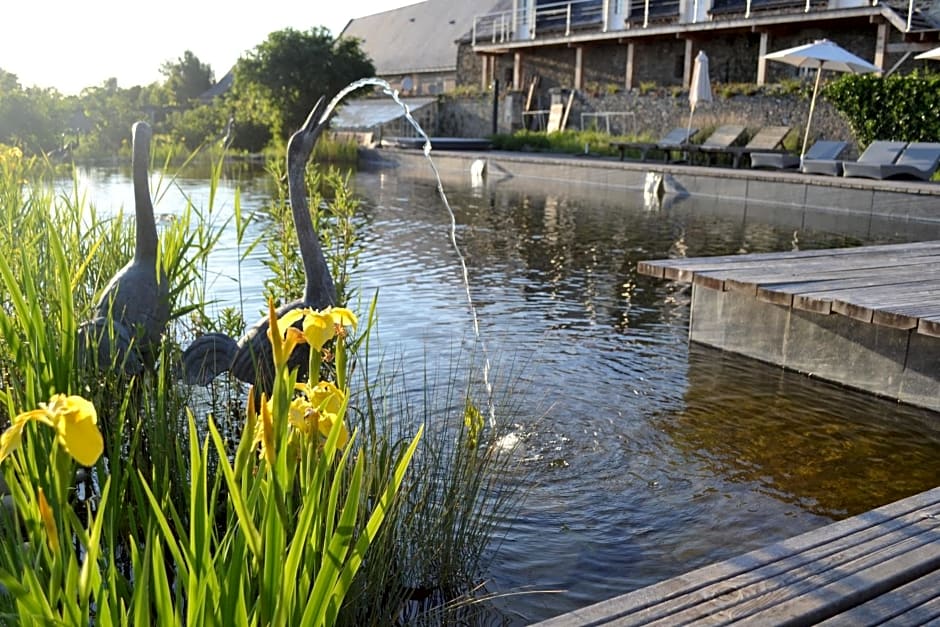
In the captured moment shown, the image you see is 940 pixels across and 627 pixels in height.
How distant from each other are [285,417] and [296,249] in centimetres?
390

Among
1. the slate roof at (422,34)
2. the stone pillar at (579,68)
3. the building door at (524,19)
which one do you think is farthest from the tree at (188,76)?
the stone pillar at (579,68)

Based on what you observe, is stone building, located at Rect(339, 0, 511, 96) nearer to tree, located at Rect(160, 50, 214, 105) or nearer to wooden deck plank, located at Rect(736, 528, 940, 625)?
tree, located at Rect(160, 50, 214, 105)

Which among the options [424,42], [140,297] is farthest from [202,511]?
[424,42]

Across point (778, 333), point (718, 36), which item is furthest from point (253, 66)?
point (778, 333)

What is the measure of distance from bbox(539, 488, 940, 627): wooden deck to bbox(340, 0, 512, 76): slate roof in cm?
3285

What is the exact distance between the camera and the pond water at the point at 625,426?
10.6 ft

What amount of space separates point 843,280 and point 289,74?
75.8 ft

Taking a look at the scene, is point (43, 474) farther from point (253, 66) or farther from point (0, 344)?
point (253, 66)

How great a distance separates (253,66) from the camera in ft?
85.8

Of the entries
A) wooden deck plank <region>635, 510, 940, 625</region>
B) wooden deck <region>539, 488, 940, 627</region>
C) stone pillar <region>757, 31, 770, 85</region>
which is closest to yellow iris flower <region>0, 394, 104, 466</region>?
wooden deck <region>539, 488, 940, 627</region>

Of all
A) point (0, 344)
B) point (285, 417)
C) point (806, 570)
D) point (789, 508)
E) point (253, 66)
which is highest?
point (253, 66)

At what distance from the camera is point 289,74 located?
26109 mm

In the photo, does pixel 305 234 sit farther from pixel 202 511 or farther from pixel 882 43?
pixel 882 43

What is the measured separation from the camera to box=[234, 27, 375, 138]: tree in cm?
2597
